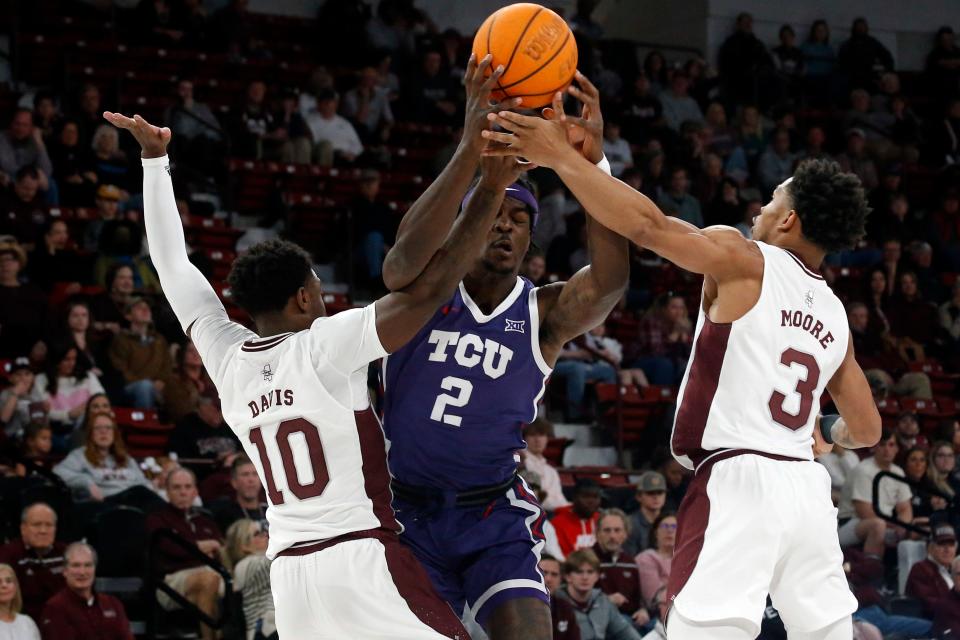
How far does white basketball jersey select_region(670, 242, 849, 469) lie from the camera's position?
4762 millimetres

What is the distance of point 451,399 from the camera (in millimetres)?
5125

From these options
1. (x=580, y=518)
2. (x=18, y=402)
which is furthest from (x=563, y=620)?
(x=18, y=402)

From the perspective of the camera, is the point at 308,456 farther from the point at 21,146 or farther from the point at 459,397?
the point at 21,146

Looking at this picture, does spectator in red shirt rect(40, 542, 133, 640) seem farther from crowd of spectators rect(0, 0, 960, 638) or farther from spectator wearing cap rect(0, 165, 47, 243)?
spectator wearing cap rect(0, 165, 47, 243)

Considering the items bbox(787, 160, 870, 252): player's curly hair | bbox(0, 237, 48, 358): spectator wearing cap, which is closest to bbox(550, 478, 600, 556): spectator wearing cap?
bbox(0, 237, 48, 358): spectator wearing cap

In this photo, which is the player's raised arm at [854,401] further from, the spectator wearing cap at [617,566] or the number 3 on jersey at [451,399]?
→ the spectator wearing cap at [617,566]

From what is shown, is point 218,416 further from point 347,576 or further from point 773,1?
point 773,1

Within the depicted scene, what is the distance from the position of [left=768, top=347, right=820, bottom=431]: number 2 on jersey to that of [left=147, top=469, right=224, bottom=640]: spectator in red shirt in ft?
18.2

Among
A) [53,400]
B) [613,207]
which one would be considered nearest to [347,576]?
[613,207]

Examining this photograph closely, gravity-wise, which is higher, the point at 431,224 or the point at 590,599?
the point at 431,224

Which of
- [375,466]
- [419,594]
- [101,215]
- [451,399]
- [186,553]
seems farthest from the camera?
[101,215]

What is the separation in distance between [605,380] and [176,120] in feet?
17.6

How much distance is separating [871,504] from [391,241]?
18.0 feet

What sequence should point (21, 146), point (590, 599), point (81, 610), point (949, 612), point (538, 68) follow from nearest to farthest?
point (538, 68)
point (81, 610)
point (590, 599)
point (949, 612)
point (21, 146)
